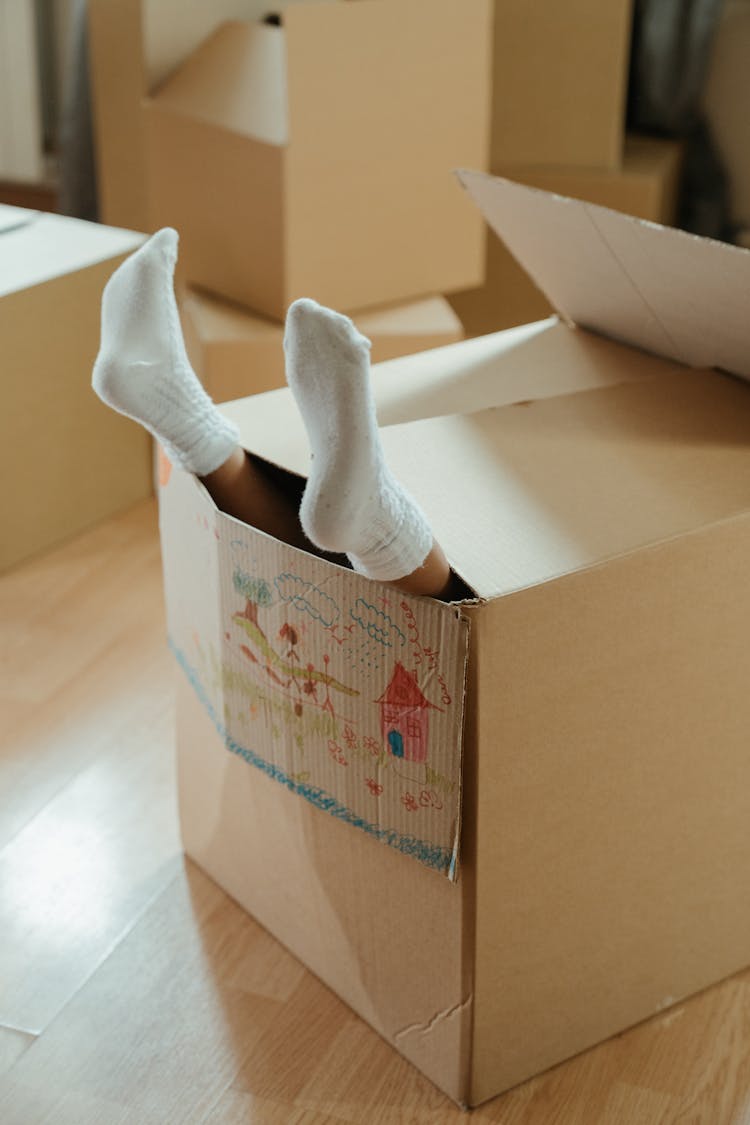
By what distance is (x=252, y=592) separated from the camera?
974 millimetres

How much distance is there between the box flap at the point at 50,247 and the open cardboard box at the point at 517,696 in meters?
0.70

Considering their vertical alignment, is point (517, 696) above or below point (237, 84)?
below

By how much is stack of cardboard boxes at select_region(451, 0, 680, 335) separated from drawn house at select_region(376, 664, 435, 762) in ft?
5.10

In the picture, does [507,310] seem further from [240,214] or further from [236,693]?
[236,693]

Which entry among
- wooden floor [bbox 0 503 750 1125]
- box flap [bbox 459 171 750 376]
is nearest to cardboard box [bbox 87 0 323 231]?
box flap [bbox 459 171 750 376]

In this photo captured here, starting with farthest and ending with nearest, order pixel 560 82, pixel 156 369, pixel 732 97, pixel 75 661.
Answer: pixel 732 97 < pixel 560 82 < pixel 75 661 < pixel 156 369

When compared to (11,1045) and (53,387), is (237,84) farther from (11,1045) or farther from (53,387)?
(11,1045)

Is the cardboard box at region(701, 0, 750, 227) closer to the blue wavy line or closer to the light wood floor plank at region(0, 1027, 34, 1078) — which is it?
the blue wavy line

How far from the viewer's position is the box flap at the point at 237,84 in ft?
5.48

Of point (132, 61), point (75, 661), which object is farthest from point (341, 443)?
→ point (132, 61)

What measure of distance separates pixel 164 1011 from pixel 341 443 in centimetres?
53

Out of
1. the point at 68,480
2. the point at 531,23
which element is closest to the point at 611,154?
the point at 531,23

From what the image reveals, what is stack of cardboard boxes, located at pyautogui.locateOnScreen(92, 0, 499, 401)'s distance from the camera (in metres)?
1.66

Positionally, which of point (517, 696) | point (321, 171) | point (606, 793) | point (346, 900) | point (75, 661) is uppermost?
point (321, 171)
